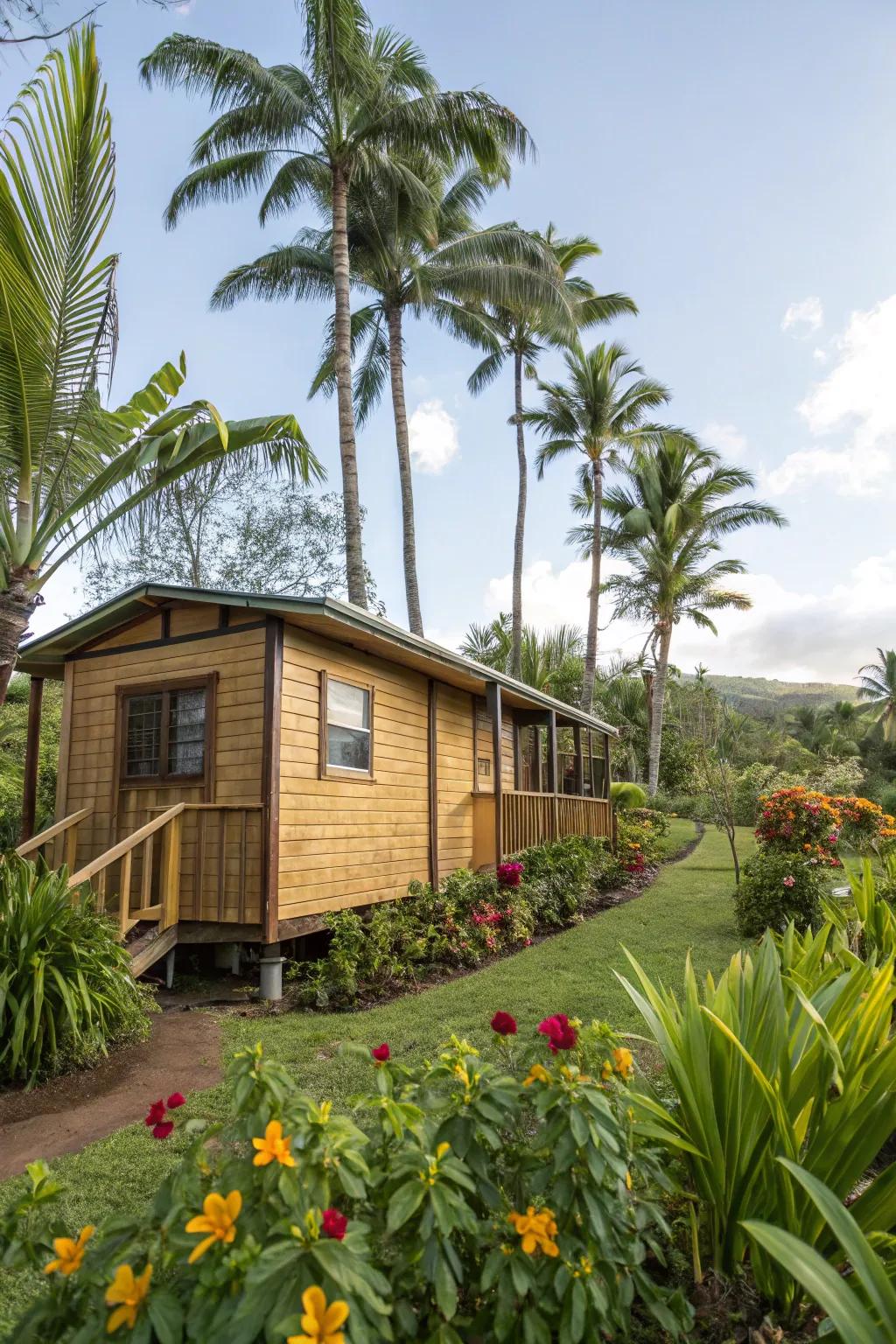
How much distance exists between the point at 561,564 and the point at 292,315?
14.7 m

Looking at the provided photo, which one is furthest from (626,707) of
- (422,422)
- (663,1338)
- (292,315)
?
(663,1338)

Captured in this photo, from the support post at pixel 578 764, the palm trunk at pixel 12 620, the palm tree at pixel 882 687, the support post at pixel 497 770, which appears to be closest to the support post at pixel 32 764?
the palm trunk at pixel 12 620

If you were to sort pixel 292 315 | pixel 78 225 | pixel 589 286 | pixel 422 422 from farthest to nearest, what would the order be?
pixel 589 286
pixel 422 422
pixel 292 315
pixel 78 225

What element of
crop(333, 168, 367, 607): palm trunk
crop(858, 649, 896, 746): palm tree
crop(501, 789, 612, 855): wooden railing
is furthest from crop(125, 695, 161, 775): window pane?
crop(858, 649, 896, 746): palm tree

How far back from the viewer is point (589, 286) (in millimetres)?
24172

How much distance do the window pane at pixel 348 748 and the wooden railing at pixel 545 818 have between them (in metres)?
2.88

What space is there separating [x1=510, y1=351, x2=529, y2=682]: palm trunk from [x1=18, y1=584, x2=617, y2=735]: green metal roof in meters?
11.1

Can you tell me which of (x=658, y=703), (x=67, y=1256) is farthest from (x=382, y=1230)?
(x=658, y=703)

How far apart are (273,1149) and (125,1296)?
0.32m

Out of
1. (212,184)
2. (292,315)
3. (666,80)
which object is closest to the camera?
(666,80)

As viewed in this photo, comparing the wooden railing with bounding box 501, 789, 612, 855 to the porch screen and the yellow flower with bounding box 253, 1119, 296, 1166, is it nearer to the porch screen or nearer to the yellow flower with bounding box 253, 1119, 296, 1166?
the porch screen

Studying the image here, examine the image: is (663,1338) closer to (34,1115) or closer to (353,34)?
(34,1115)

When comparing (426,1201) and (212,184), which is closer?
(426,1201)

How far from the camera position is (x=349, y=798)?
8523 mm
